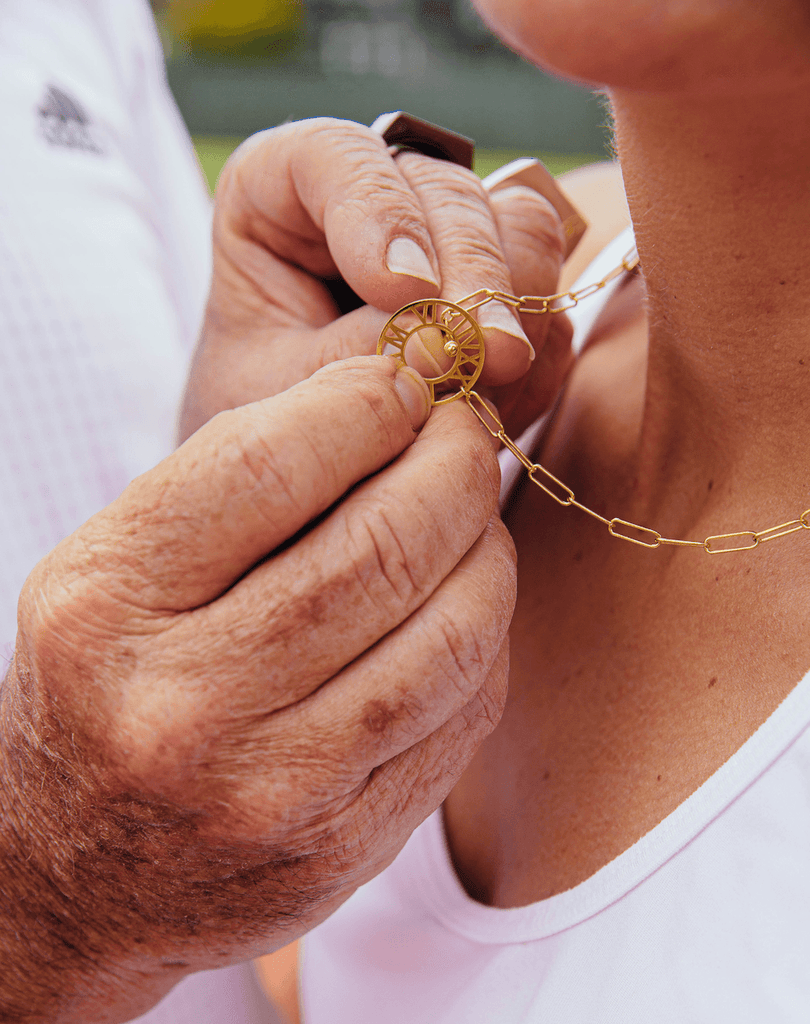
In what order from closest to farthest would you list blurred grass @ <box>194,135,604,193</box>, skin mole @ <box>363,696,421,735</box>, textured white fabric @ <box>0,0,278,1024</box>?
1. skin mole @ <box>363,696,421,735</box>
2. textured white fabric @ <box>0,0,278,1024</box>
3. blurred grass @ <box>194,135,604,193</box>

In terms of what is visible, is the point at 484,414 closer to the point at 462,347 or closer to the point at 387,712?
the point at 462,347

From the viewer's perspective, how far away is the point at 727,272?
755 millimetres

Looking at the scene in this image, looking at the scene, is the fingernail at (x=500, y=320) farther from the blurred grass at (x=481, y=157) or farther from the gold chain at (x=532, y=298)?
the blurred grass at (x=481, y=157)

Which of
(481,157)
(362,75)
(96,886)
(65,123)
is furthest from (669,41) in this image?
(362,75)

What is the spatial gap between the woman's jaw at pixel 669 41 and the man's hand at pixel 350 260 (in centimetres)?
23

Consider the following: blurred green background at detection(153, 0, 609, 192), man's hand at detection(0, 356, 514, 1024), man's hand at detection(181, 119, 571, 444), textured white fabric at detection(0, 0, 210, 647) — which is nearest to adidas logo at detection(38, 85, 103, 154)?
textured white fabric at detection(0, 0, 210, 647)

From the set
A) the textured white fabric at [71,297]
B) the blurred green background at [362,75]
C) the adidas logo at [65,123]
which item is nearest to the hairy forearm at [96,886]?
the textured white fabric at [71,297]

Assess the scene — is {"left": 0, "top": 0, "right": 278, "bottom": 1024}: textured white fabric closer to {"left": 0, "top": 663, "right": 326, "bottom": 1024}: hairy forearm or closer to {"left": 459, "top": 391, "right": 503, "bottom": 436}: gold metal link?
{"left": 0, "top": 663, "right": 326, "bottom": 1024}: hairy forearm

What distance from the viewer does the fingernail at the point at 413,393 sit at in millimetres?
711

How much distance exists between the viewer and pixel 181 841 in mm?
676

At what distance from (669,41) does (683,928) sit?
0.70 m

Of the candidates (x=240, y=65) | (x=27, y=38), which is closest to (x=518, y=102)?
(x=240, y=65)

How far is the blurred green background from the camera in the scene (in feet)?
15.7

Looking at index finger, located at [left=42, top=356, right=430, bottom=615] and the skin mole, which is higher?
index finger, located at [left=42, top=356, right=430, bottom=615]
